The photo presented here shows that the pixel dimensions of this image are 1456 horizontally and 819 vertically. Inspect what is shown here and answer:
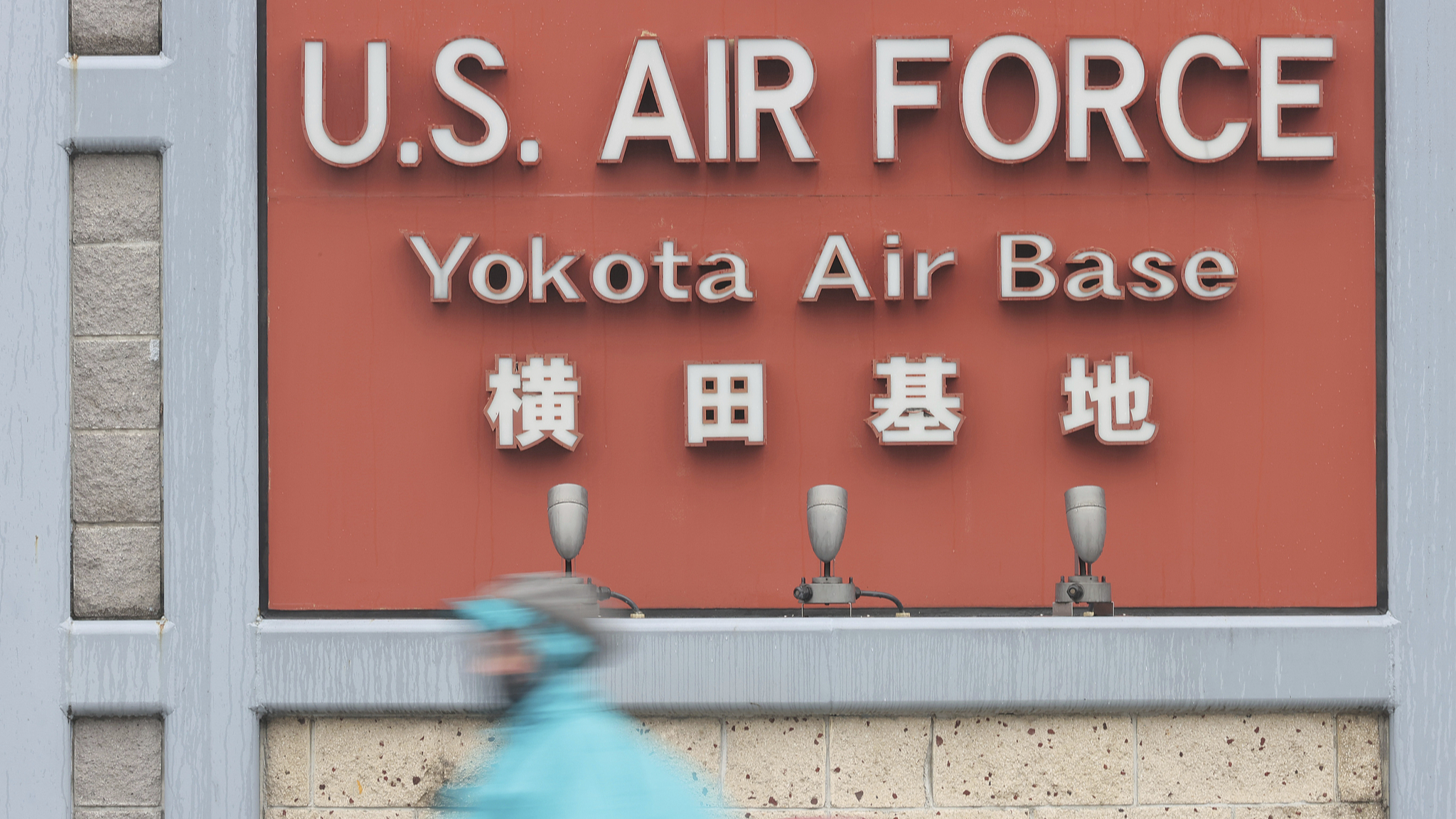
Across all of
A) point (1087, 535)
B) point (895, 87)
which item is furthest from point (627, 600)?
point (895, 87)

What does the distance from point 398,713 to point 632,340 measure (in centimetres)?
196

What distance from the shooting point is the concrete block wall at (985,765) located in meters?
5.35

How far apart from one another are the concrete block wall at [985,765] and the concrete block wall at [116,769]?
740 millimetres

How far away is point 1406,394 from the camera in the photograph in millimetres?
5508

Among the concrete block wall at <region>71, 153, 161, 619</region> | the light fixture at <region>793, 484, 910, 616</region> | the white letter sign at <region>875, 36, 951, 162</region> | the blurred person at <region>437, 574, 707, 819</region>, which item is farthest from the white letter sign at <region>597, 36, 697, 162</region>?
the blurred person at <region>437, 574, 707, 819</region>

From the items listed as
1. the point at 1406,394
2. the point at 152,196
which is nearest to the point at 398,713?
the point at 152,196

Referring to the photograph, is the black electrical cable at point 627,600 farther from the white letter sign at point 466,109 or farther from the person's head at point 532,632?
the person's head at point 532,632

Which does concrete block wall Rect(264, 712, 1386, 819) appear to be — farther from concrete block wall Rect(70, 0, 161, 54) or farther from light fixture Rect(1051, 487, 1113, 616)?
concrete block wall Rect(70, 0, 161, 54)

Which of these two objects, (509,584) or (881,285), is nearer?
(509,584)

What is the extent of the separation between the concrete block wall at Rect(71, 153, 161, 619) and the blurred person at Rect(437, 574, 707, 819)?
3345 mm

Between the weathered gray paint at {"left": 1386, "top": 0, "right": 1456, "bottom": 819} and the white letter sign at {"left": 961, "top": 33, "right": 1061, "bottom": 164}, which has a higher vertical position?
the white letter sign at {"left": 961, "top": 33, "right": 1061, "bottom": 164}

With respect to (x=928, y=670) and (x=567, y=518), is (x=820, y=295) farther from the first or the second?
(x=928, y=670)

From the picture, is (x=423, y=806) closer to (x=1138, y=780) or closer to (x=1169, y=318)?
(x=1138, y=780)

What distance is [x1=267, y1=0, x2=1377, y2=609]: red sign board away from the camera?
553cm
